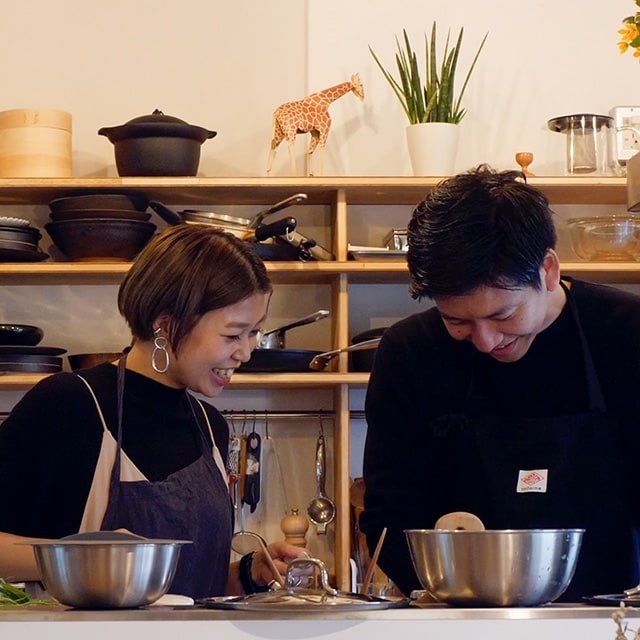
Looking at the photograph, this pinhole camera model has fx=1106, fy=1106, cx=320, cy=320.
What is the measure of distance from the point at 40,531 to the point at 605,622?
43.2 inches

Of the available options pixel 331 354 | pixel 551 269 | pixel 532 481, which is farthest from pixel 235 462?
pixel 551 269

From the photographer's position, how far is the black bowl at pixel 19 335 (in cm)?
342

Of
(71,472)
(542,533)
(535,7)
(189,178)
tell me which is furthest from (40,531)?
(535,7)

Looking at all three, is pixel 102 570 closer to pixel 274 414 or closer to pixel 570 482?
pixel 570 482

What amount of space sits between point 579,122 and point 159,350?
2.00m

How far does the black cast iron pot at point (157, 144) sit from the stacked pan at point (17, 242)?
14.2 inches

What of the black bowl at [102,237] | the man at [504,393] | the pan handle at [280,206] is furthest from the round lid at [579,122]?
the man at [504,393]

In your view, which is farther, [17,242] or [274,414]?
[274,414]

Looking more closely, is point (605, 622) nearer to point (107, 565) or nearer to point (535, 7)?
point (107, 565)

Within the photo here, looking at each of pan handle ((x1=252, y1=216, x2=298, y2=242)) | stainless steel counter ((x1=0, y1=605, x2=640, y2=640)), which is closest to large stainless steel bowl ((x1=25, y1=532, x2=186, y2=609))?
stainless steel counter ((x1=0, y1=605, x2=640, y2=640))

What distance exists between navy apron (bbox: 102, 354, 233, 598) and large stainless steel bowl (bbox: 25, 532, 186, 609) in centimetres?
72

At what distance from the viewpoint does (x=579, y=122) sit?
141 inches

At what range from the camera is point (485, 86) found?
3816mm

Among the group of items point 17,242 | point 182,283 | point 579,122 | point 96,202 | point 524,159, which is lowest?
point 182,283
